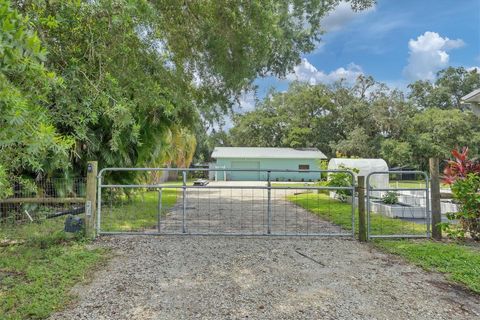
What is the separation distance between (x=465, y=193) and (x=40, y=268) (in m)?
6.01

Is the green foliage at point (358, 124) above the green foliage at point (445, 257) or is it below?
above

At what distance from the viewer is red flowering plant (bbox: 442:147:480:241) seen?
5.45 meters

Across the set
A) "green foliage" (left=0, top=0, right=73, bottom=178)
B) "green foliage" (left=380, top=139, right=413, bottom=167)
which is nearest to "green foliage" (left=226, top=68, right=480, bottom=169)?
"green foliage" (left=380, top=139, right=413, bottom=167)

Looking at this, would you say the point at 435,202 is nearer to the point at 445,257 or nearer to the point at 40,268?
the point at 445,257

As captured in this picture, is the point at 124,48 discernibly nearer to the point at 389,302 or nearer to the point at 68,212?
the point at 68,212

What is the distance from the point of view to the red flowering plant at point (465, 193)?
5.45m

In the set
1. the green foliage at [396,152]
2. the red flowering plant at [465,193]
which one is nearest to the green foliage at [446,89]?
the green foliage at [396,152]

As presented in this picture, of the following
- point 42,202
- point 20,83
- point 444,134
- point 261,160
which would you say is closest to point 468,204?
point 20,83

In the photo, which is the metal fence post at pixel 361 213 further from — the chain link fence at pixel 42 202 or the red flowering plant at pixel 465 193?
the chain link fence at pixel 42 202

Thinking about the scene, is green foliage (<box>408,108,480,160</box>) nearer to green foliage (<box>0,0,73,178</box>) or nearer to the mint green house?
the mint green house

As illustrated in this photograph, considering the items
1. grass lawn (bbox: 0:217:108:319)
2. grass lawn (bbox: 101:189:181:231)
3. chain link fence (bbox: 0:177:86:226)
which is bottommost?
grass lawn (bbox: 0:217:108:319)

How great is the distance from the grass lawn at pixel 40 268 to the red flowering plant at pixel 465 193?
17.6 ft

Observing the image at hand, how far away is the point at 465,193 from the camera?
545cm

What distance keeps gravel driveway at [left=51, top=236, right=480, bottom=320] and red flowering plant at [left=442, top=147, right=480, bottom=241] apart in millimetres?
1687
